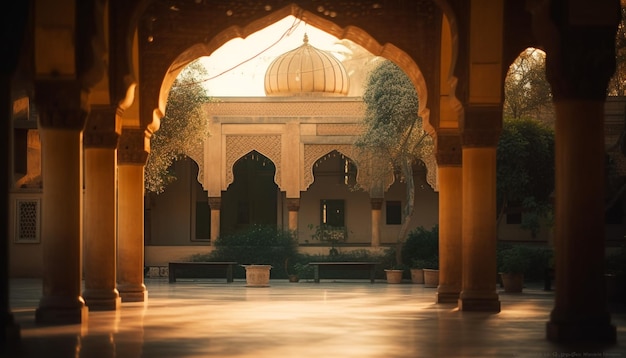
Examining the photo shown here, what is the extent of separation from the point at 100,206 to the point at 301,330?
4680 mm

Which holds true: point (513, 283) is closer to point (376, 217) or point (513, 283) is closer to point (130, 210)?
point (130, 210)

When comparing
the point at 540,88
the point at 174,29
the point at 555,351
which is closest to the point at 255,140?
the point at 540,88

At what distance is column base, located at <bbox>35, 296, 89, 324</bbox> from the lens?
12.1 meters

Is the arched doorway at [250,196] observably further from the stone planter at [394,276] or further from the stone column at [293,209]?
the stone planter at [394,276]

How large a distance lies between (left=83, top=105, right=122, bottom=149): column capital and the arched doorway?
19923mm

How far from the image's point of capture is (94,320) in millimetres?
12711

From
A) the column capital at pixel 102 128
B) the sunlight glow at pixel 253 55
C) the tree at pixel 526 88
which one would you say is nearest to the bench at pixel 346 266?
the tree at pixel 526 88

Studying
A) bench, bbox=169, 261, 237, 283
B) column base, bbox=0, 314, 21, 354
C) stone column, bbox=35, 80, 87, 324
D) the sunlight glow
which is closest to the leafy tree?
bench, bbox=169, 261, 237, 283

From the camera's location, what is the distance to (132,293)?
17.0 meters

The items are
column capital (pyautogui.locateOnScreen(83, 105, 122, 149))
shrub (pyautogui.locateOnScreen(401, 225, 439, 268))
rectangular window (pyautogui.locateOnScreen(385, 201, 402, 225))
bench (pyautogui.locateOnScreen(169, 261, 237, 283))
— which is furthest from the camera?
rectangular window (pyautogui.locateOnScreen(385, 201, 402, 225))

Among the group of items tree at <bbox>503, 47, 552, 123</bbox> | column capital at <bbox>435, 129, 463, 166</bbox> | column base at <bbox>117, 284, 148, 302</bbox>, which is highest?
tree at <bbox>503, 47, 552, 123</bbox>

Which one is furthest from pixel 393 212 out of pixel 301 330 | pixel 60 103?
pixel 301 330

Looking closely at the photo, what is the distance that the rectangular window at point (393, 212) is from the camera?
3434 cm

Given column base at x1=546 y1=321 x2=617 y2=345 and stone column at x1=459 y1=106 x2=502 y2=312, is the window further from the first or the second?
column base at x1=546 y1=321 x2=617 y2=345
